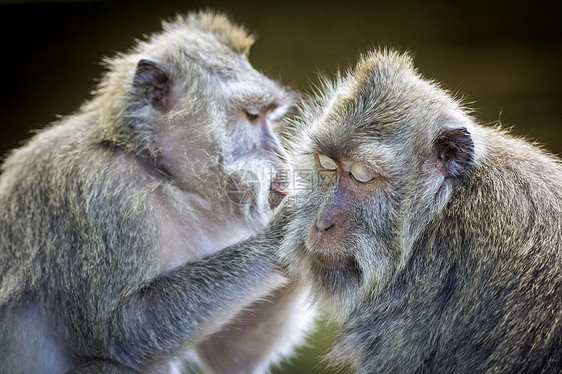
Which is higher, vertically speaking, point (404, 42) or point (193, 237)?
point (404, 42)

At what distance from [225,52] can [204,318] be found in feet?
5.30

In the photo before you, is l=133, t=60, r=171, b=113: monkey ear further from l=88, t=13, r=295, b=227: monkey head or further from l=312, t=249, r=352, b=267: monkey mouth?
Answer: l=312, t=249, r=352, b=267: monkey mouth

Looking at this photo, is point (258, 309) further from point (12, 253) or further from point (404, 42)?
point (404, 42)

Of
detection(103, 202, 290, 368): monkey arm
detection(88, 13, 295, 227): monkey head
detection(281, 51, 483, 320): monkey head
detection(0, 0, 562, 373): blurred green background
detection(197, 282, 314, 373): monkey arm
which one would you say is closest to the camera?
detection(281, 51, 483, 320): monkey head

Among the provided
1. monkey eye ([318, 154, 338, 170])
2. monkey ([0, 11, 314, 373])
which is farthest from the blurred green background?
monkey eye ([318, 154, 338, 170])

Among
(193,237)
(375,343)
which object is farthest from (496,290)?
(193,237)

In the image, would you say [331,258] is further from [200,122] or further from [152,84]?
[152,84]

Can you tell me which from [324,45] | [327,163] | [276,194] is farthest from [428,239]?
[324,45]

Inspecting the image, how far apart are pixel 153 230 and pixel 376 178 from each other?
1.33 m

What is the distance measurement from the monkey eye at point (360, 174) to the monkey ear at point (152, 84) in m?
1.46

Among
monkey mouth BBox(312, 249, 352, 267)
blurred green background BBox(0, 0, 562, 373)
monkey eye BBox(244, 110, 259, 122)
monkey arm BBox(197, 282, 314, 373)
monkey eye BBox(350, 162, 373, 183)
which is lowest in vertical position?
monkey arm BBox(197, 282, 314, 373)

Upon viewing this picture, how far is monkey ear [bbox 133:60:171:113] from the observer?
404 centimetres

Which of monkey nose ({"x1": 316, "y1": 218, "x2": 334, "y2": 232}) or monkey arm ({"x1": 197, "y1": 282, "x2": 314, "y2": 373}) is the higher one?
monkey nose ({"x1": 316, "y1": 218, "x2": 334, "y2": 232})

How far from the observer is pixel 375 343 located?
304cm
